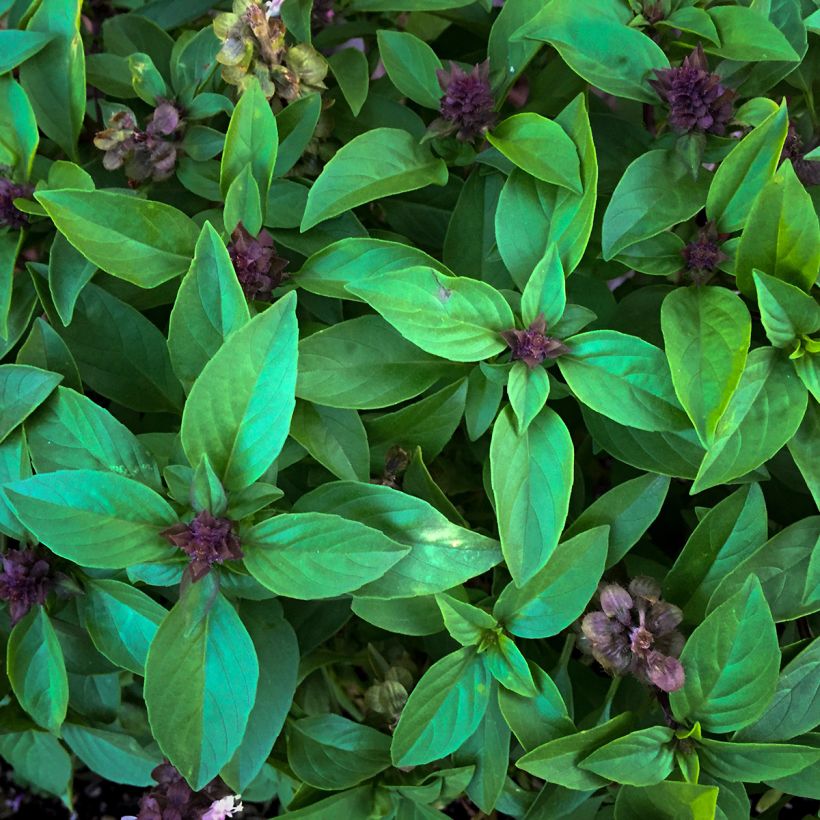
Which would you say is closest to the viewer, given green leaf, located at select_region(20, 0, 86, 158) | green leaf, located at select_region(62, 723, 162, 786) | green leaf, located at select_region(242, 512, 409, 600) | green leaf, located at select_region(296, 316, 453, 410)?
green leaf, located at select_region(242, 512, 409, 600)

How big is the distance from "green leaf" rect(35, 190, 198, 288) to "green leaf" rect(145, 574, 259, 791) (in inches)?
12.0

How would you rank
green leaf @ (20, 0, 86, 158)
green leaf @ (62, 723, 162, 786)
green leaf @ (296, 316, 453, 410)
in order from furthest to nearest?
green leaf @ (62, 723, 162, 786) → green leaf @ (20, 0, 86, 158) → green leaf @ (296, 316, 453, 410)

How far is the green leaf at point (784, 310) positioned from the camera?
2.44 feet

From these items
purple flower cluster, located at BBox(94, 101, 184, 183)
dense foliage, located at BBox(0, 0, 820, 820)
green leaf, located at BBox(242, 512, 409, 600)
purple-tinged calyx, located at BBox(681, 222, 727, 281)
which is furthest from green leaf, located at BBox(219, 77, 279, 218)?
purple-tinged calyx, located at BBox(681, 222, 727, 281)

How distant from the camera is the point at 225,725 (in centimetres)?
74

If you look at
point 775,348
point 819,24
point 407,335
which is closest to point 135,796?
point 407,335

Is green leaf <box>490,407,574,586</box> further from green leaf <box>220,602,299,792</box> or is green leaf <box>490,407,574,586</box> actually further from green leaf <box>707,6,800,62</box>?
green leaf <box>707,6,800,62</box>

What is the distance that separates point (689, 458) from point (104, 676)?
728mm

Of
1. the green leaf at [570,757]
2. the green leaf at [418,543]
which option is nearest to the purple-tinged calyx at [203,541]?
the green leaf at [418,543]

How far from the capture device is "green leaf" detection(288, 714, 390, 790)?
92 centimetres

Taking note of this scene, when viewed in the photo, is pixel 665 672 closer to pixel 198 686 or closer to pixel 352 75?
pixel 198 686

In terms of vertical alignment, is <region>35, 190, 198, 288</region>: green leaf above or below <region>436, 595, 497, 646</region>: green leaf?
above

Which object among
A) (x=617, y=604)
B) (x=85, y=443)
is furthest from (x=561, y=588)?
(x=85, y=443)

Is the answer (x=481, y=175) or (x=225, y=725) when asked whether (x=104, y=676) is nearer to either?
(x=225, y=725)
